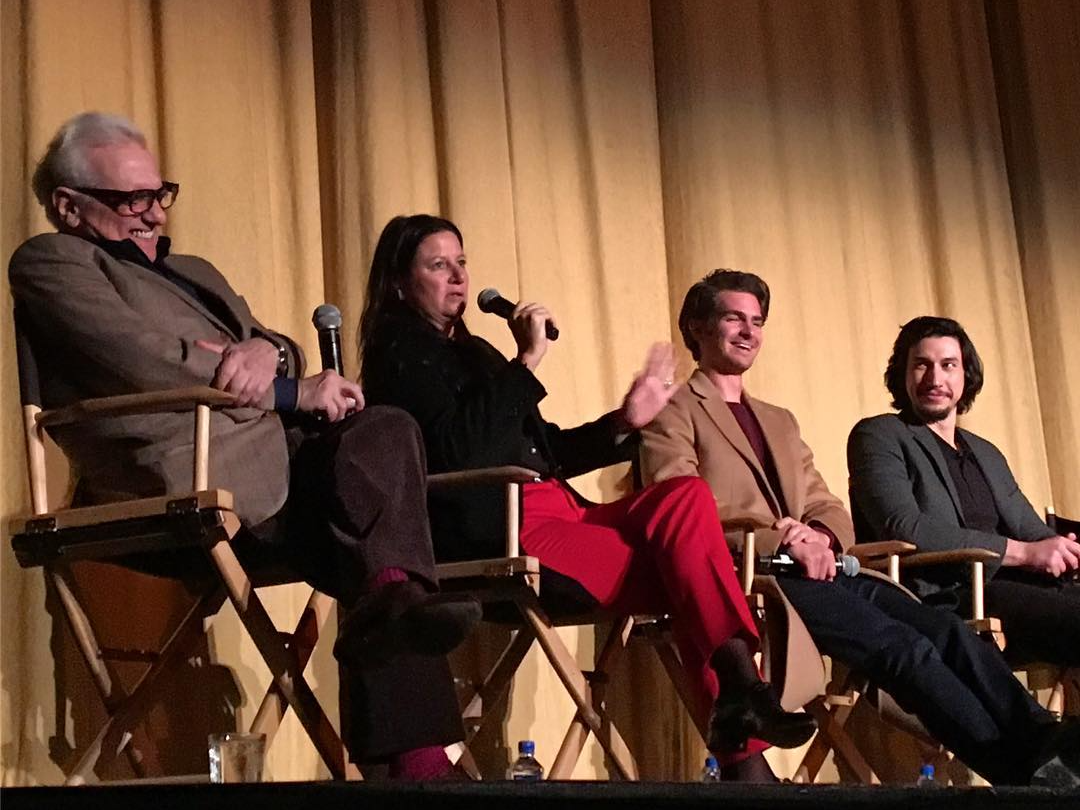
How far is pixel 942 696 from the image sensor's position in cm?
299

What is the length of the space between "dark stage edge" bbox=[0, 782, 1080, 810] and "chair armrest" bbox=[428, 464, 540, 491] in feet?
3.32

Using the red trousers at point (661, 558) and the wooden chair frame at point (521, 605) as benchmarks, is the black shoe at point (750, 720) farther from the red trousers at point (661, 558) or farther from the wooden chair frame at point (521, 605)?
the wooden chair frame at point (521, 605)

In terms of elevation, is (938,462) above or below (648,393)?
below

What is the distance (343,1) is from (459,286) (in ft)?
3.02

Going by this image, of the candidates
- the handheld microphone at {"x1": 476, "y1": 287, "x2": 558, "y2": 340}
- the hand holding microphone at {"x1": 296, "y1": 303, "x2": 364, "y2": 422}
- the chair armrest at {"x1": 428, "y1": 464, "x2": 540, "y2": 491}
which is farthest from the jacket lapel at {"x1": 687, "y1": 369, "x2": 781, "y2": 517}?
the hand holding microphone at {"x1": 296, "y1": 303, "x2": 364, "y2": 422}

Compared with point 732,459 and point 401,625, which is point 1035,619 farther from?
point 401,625

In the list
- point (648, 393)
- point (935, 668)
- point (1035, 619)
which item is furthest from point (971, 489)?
point (648, 393)

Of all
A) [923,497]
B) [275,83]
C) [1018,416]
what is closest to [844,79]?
[1018,416]

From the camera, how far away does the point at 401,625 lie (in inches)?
90.9

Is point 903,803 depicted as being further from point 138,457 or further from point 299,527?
point 138,457

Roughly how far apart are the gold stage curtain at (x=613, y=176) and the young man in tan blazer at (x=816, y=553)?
1.52 ft

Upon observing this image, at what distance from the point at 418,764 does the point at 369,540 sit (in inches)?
12.9

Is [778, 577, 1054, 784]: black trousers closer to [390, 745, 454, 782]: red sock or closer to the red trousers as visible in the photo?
the red trousers

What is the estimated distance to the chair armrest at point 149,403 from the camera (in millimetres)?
2482
